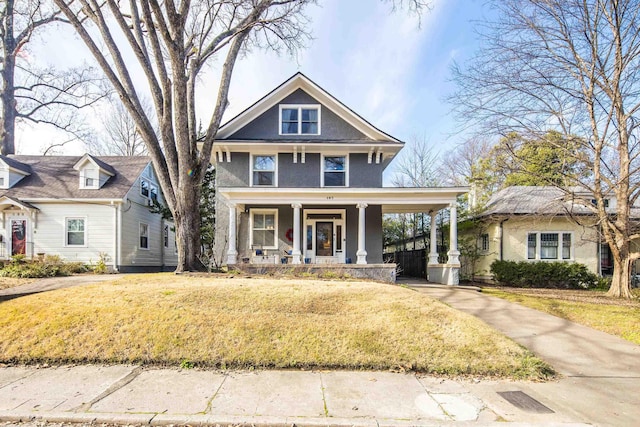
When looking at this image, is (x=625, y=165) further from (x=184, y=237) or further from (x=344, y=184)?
(x=184, y=237)

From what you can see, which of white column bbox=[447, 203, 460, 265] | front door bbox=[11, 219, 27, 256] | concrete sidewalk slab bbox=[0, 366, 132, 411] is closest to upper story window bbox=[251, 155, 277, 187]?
white column bbox=[447, 203, 460, 265]

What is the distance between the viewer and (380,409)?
130 inches

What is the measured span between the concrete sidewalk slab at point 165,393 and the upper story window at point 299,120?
12019 millimetres

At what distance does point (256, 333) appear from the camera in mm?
4949

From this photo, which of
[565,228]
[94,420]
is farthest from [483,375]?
[565,228]

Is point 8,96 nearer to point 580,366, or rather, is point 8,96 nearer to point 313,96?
point 313,96

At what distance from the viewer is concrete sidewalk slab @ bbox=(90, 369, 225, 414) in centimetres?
329

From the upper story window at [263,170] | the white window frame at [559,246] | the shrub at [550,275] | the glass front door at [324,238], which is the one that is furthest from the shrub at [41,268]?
the white window frame at [559,246]

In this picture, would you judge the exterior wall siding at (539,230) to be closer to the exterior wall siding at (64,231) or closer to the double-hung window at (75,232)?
the exterior wall siding at (64,231)

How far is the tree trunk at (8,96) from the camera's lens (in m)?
19.6

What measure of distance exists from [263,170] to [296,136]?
225cm

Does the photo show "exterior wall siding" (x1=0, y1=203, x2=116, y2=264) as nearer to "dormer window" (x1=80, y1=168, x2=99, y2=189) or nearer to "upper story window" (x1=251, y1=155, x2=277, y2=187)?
"dormer window" (x1=80, y1=168, x2=99, y2=189)

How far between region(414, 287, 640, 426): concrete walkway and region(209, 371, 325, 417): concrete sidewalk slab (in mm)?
2014

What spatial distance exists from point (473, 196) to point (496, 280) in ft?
31.6
